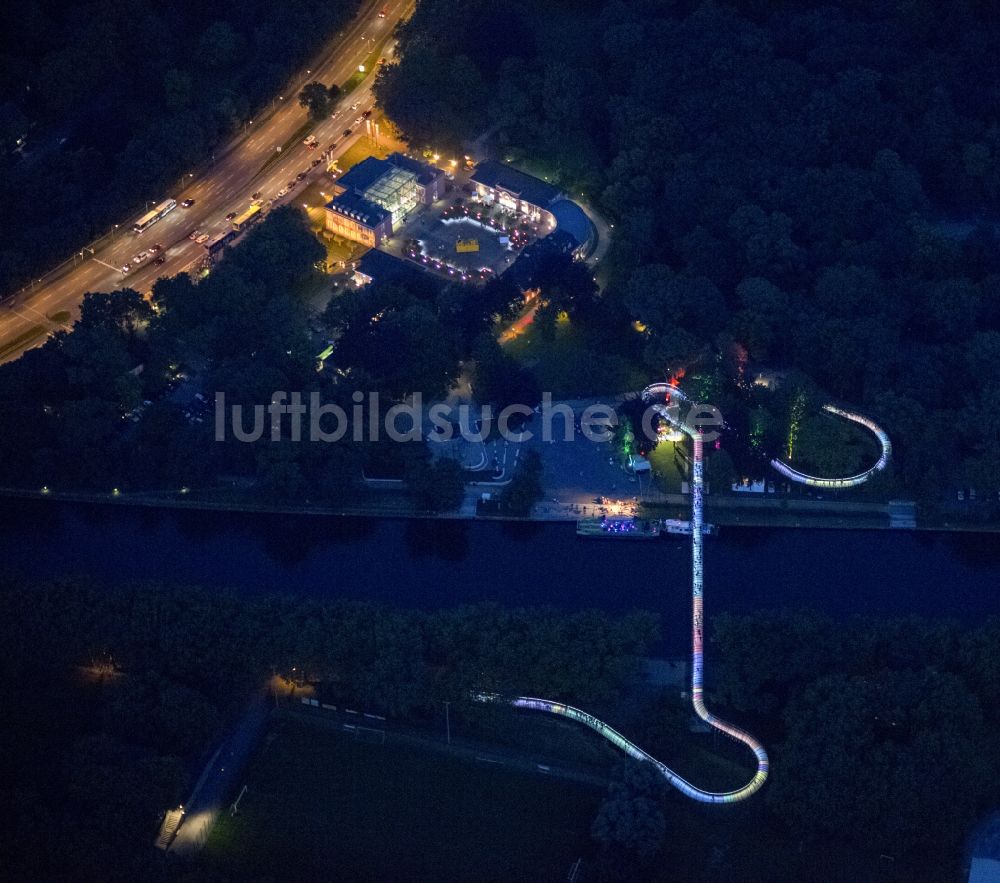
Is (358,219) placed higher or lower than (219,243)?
higher

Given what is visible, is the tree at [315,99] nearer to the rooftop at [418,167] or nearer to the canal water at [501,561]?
the rooftop at [418,167]

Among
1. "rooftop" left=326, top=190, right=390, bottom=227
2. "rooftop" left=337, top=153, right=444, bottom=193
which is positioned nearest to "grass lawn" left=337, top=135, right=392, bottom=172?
"rooftop" left=337, top=153, right=444, bottom=193

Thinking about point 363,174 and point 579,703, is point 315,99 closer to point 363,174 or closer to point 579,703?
point 363,174

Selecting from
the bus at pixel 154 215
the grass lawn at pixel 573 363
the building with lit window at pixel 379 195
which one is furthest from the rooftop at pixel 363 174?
the grass lawn at pixel 573 363

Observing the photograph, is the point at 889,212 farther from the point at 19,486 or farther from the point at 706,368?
the point at 19,486

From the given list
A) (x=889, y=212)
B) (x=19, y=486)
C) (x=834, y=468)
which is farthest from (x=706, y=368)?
(x=19, y=486)

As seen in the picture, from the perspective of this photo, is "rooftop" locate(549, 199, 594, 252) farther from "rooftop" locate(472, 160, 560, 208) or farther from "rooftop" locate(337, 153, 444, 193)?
"rooftop" locate(337, 153, 444, 193)

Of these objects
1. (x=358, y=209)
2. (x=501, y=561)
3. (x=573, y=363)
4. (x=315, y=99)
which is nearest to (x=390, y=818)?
(x=501, y=561)
